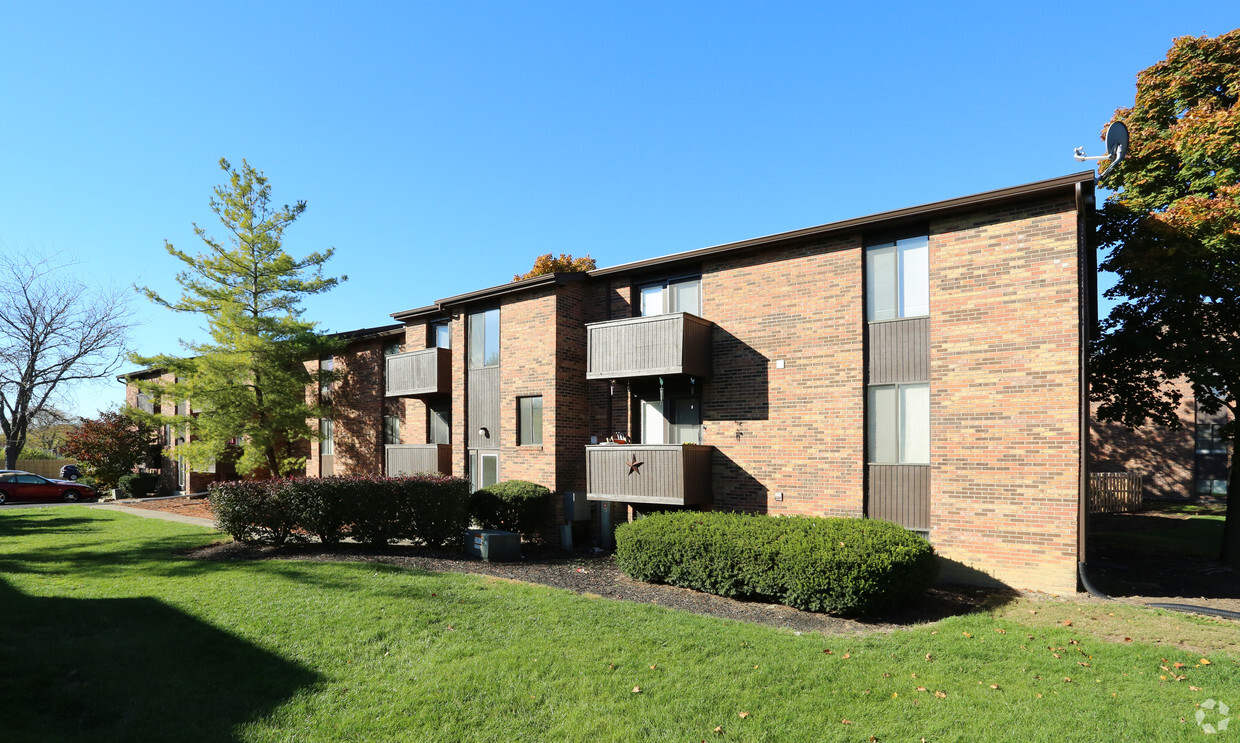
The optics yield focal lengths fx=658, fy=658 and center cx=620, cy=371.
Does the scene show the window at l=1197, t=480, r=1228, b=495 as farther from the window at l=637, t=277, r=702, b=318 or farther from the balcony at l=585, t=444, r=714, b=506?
the window at l=637, t=277, r=702, b=318

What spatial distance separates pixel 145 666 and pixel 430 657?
9.99 ft

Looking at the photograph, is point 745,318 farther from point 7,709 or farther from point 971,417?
point 7,709

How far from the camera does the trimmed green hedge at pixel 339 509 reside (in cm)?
1377

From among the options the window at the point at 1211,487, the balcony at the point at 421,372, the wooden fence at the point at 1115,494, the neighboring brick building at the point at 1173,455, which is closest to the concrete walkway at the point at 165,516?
the balcony at the point at 421,372

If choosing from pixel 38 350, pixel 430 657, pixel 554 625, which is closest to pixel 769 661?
pixel 554 625

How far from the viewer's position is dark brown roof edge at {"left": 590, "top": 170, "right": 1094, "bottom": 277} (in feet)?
35.5

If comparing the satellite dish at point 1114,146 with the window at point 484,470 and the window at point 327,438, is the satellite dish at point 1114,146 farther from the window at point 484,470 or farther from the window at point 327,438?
the window at point 327,438

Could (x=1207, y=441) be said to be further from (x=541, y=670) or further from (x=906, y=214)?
(x=541, y=670)

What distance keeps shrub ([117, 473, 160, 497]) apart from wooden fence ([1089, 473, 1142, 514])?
128 ft

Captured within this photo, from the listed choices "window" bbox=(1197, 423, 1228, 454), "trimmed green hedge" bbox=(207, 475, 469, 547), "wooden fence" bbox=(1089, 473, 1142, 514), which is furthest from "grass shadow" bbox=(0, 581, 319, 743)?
"window" bbox=(1197, 423, 1228, 454)

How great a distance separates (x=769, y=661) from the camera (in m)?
7.29

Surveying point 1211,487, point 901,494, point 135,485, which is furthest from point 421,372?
point 1211,487

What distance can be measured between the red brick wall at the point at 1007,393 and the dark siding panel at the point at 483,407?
10.6 metres

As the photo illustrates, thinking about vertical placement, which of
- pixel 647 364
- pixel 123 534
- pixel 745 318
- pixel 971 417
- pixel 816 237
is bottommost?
pixel 123 534
